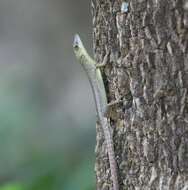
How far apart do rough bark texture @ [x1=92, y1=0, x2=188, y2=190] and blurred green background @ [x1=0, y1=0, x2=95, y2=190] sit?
287 cm

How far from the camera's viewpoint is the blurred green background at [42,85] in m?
6.48

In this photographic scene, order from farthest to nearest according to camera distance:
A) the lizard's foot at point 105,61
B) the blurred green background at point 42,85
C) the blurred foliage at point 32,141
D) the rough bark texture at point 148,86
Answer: the blurred green background at point 42,85
the blurred foliage at point 32,141
the lizard's foot at point 105,61
the rough bark texture at point 148,86

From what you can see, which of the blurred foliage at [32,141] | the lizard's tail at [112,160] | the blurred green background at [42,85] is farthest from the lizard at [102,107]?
the blurred green background at [42,85]

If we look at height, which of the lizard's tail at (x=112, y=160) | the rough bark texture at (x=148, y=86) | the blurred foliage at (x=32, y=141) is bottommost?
the blurred foliage at (x=32, y=141)

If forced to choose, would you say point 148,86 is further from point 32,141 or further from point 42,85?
point 42,85

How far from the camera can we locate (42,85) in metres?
8.16

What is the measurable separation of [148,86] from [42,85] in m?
5.74

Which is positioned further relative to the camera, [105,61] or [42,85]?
[42,85]

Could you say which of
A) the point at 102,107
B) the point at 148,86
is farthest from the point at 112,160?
the point at 148,86

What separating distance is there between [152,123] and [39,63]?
6186 millimetres

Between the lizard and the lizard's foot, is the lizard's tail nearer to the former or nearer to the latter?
the lizard

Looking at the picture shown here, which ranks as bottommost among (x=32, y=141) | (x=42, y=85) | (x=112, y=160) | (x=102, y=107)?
(x=32, y=141)

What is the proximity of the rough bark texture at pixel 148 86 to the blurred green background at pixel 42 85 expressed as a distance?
9.42ft

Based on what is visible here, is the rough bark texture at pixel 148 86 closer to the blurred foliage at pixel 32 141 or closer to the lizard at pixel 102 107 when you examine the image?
the lizard at pixel 102 107
